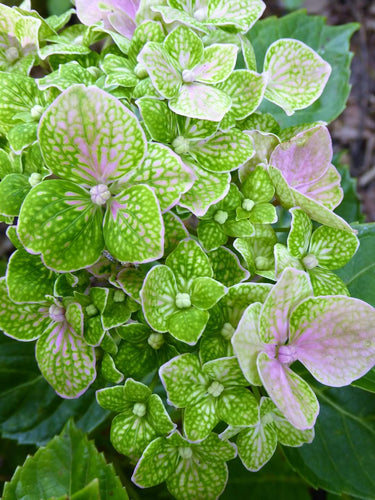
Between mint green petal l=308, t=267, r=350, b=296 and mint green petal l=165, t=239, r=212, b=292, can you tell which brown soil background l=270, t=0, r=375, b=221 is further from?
mint green petal l=165, t=239, r=212, b=292

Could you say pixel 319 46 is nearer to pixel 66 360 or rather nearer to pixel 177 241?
pixel 177 241

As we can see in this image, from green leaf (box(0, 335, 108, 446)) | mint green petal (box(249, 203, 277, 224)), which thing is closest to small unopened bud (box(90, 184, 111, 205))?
mint green petal (box(249, 203, 277, 224))

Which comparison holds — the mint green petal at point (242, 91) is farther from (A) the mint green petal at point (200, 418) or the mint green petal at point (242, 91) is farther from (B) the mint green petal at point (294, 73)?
(A) the mint green petal at point (200, 418)

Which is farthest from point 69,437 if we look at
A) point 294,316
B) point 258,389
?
point 294,316

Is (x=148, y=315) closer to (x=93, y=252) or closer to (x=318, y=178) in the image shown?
(x=93, y=252)

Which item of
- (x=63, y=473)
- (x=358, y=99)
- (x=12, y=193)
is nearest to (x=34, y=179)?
(x=12, y=193)
